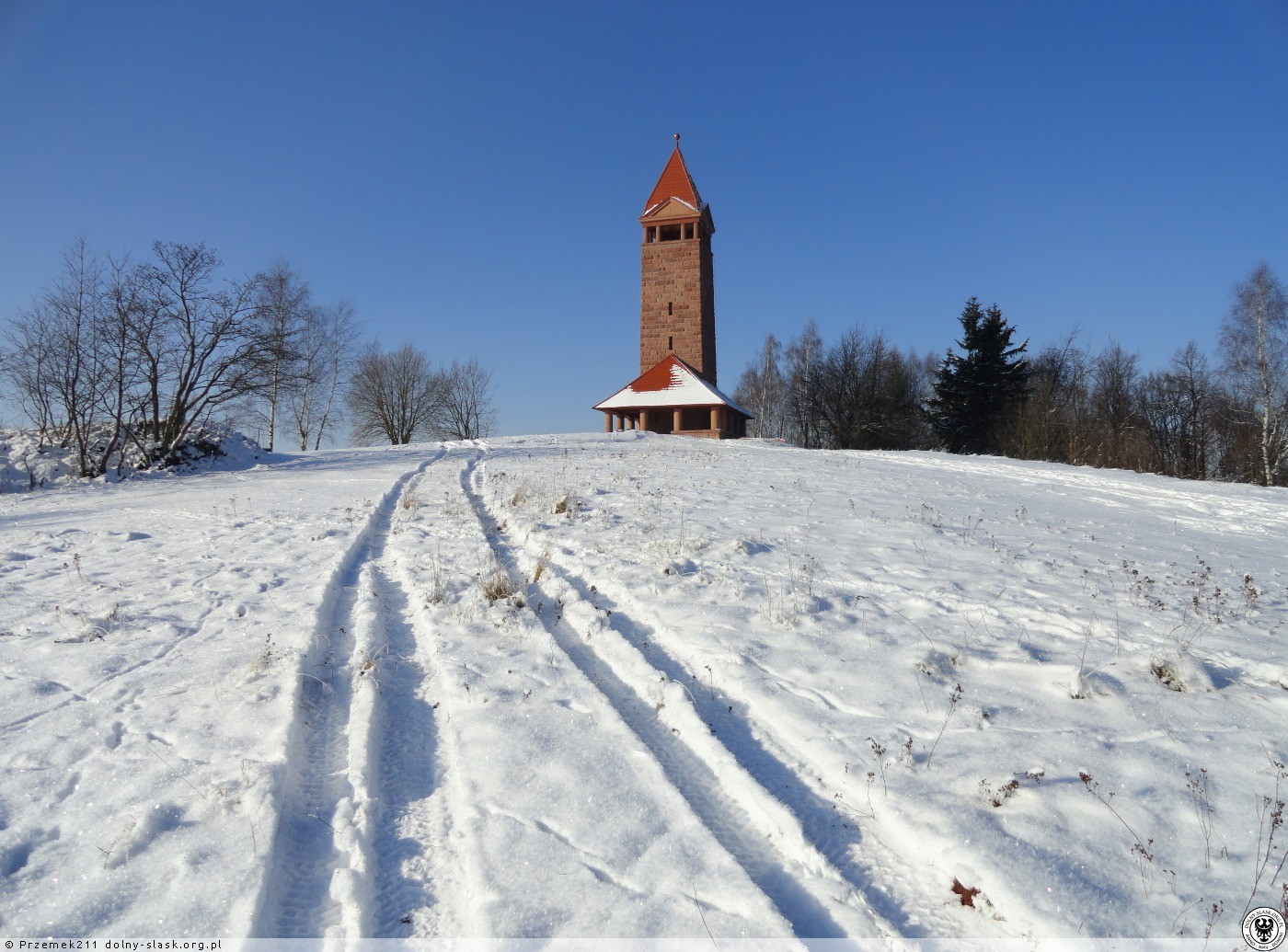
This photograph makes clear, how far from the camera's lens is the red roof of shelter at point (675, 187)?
1334 inches

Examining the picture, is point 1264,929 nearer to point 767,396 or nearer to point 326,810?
point 326,810

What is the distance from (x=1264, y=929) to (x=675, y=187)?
3662 cm

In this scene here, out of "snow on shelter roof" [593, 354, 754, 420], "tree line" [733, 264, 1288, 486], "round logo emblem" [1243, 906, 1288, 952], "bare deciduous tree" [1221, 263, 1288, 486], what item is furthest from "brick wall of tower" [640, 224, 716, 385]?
"round logo emblem" [1243, 906, 1288, 952]

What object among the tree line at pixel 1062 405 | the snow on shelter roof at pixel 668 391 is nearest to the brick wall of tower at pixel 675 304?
the snow on shelter roof at pixel 668 391

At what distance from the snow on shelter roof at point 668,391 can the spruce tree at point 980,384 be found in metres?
10.9

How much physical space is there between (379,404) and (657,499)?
121ft

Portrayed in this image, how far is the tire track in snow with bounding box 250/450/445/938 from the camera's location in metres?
2.24

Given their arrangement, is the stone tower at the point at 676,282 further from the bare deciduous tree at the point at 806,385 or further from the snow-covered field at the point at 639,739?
the snow-covered field at the point at 639,739

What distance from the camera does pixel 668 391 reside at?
31109mm

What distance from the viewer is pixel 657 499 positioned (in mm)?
9375

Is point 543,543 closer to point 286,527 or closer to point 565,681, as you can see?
point 565,681

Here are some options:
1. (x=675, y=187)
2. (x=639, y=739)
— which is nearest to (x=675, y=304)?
(x=675, y=187)

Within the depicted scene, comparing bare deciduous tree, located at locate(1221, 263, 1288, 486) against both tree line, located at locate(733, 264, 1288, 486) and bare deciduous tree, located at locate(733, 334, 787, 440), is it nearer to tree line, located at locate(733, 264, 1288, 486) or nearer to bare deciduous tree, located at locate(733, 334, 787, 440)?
tree line, located at locate(733, 264, 1288, 486)

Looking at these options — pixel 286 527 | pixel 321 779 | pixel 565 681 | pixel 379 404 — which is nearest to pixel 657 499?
pixel 286 527
